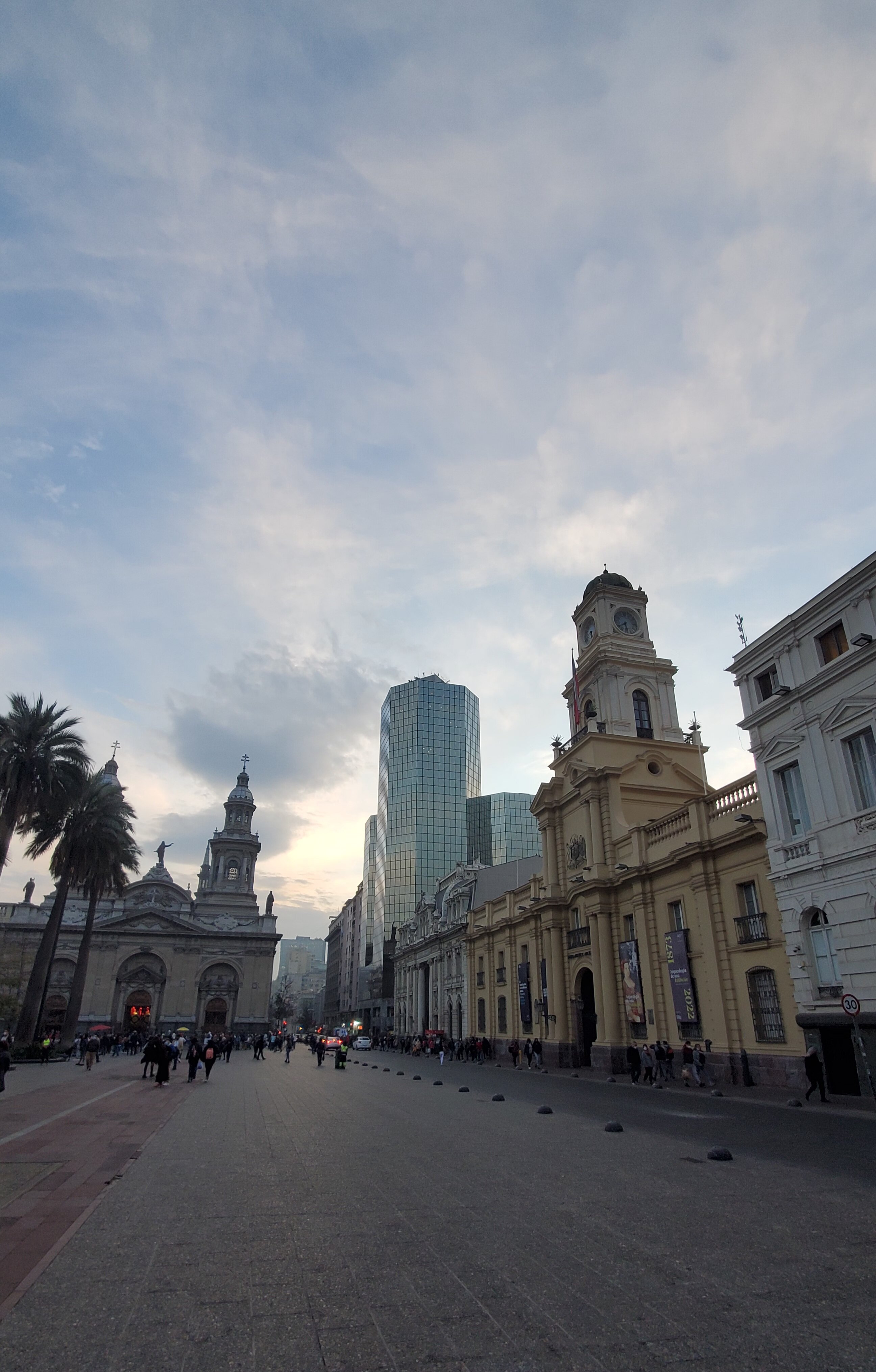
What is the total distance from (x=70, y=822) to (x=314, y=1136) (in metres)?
36.4

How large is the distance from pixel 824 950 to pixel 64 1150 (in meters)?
18.1

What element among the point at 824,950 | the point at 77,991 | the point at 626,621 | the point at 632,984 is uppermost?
the point at 626,621

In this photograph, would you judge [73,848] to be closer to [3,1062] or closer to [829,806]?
[3,1062]

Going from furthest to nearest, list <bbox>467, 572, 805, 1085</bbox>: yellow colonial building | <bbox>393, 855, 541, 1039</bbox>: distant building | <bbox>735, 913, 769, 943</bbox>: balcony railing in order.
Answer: <bbox>393, 855, 541, 1039</bbox>: distant building
<bbox>467, 572, 805, 1085</bbox>: yellow colonial building
<bbox>735, 913, 769, 943</bbox>: balcony railing

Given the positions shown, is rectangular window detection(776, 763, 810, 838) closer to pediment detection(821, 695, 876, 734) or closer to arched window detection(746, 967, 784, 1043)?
pediment detection(821, 695, 876, 734)

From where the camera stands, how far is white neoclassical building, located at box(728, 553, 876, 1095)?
715 inches

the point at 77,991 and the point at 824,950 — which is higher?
the point at 77,991

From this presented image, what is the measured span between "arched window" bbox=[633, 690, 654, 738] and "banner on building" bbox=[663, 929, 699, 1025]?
46.2 ft

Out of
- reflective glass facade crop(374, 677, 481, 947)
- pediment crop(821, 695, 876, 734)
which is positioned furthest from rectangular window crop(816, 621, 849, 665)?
reflective glass facade crop(374, 677, 481, 947)

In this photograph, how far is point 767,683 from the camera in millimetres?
22875

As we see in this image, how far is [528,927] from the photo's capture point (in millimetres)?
44750

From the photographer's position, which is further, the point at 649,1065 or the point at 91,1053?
the point at 91,1053

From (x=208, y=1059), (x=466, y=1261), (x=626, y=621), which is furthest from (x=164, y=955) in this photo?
(x=466, y=1261)

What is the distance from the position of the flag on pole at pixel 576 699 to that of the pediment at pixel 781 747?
796 inches
